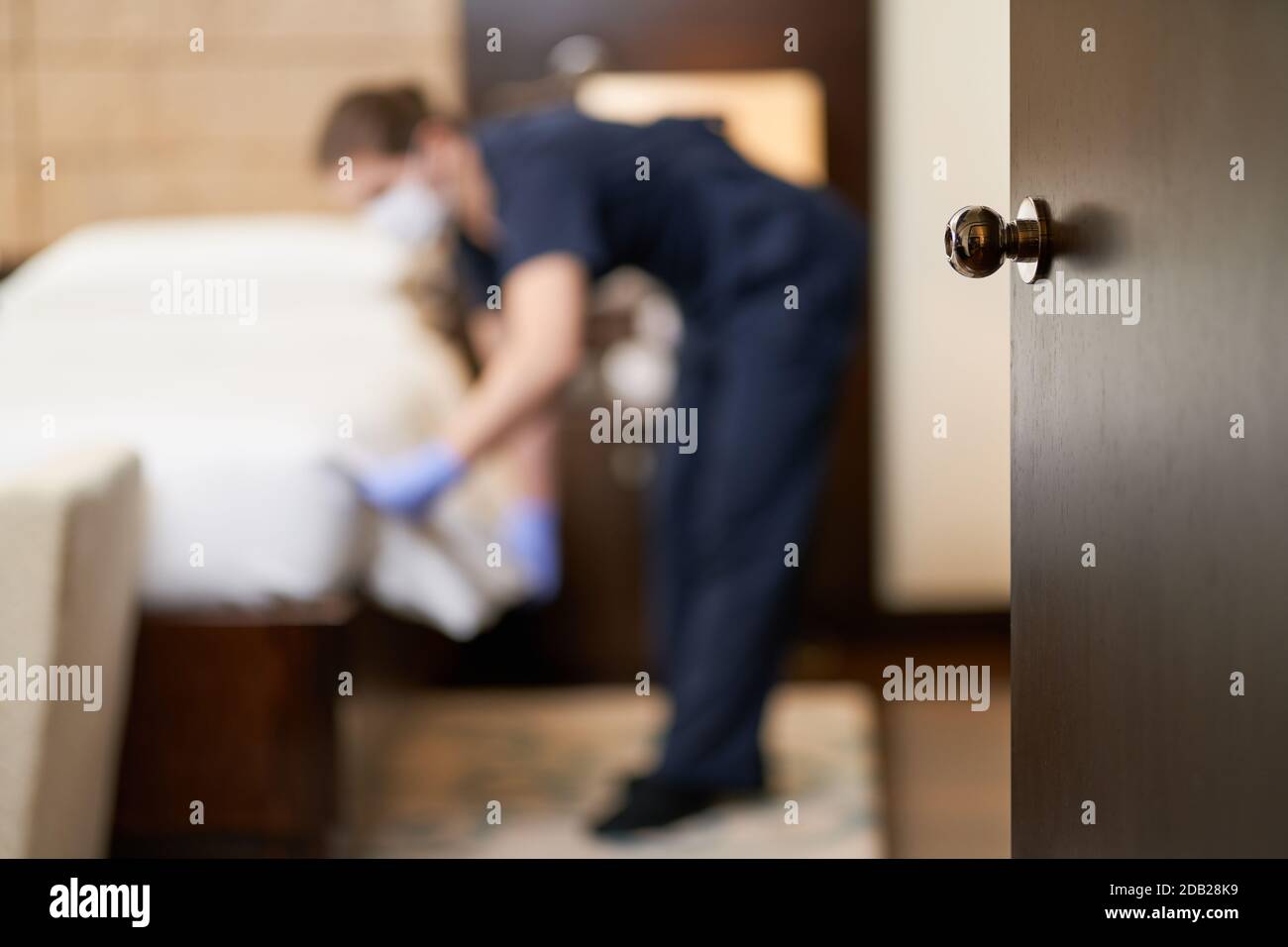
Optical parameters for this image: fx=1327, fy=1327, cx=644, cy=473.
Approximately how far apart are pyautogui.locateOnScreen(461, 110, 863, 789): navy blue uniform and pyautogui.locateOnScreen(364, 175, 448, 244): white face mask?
17 centimetres

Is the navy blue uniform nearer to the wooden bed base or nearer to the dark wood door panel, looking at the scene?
the wooden bed base

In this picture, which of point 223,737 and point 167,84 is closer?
point 223,737

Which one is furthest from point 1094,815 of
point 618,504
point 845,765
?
→ point 618,504

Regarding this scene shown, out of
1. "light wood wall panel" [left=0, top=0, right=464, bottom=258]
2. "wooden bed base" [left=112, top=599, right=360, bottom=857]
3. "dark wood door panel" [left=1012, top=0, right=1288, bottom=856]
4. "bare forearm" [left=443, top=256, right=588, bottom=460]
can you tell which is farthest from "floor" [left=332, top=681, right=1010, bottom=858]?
"light wood wall panel" [left=0, top=0, right=464, bottom=258]

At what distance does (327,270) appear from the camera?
8.09 ft

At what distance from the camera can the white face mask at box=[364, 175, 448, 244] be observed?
6.51 ft

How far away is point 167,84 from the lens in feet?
8.91

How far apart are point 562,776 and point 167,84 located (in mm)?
1667

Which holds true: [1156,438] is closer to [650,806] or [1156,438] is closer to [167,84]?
[650,806]

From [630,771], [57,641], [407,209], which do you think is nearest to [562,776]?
[630,771]

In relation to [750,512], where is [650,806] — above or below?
below

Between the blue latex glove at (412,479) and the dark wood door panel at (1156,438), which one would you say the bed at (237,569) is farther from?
the dark wood door panel at (1156,438)

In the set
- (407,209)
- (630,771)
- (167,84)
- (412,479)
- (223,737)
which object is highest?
(167,84)
